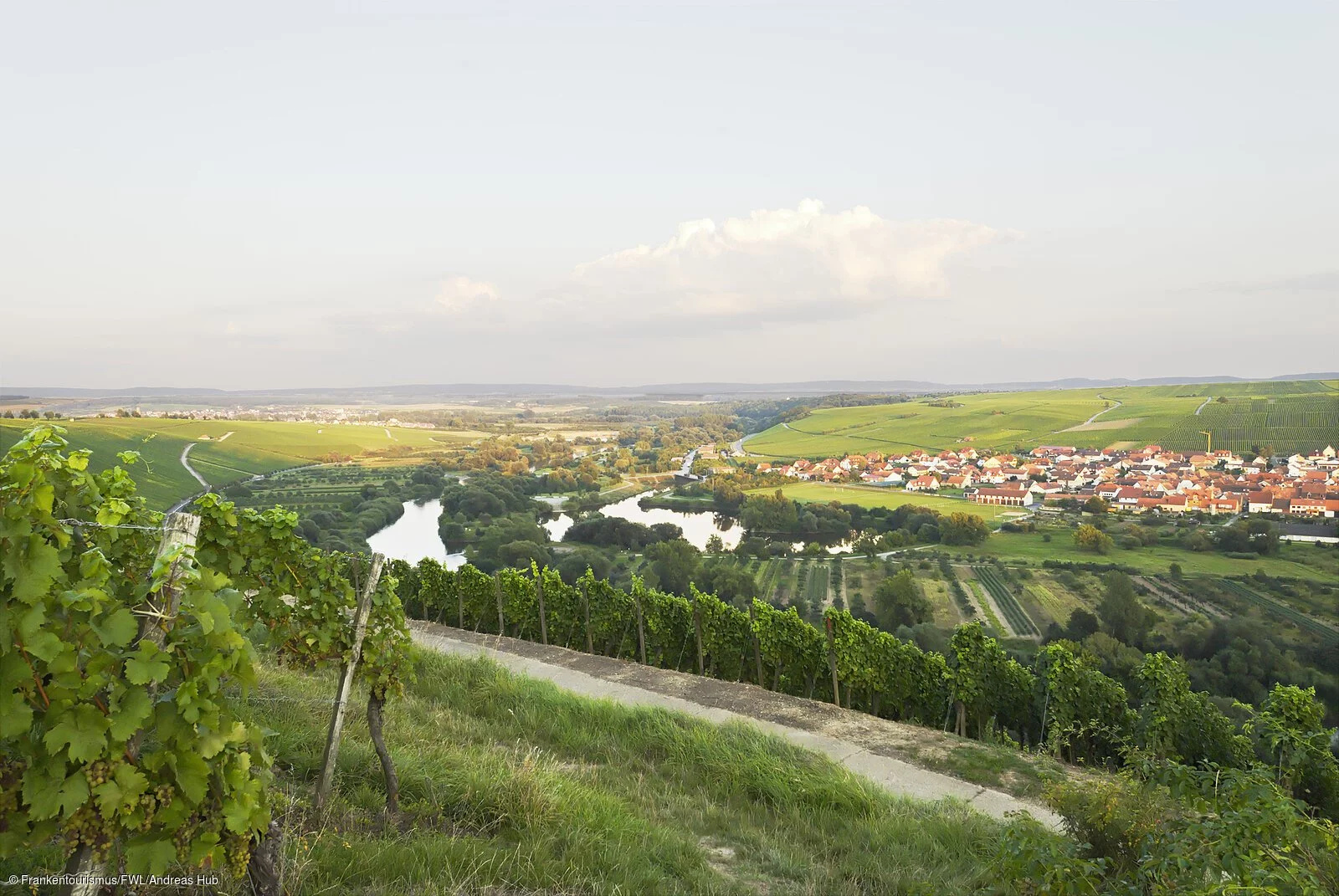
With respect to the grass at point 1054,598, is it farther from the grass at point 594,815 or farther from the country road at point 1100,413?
the country road at point 1100,413

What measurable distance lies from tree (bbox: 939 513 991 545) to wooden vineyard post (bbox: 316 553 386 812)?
3041 cm

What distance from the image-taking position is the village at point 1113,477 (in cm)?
2959

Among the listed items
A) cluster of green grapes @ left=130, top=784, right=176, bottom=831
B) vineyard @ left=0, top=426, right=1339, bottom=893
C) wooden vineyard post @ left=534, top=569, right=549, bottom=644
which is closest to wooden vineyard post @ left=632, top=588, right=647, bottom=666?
vineyard @ left=0, top=426, right=1339, bottom=893

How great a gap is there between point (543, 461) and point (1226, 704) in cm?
4124

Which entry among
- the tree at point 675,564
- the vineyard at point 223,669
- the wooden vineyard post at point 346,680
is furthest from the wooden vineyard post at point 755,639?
the tree at point 675,564

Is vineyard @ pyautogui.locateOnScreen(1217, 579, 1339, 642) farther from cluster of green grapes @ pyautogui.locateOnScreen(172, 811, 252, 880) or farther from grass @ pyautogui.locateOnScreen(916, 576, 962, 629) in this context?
cluster of green grapes @ pyautogui.locateOnScreen(172, 811, 252, 880)

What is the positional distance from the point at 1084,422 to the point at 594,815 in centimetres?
5389

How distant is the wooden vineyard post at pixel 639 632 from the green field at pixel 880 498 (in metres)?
26.4

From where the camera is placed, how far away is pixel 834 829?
4.82 meters

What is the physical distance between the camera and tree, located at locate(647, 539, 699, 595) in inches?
969

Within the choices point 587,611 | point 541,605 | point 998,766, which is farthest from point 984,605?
point 998,766

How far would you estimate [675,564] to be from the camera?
82.7 feet

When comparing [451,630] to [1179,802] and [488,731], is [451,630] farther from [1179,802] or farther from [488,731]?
[1179,802]

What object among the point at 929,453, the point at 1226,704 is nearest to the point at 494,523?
the point at 1226,704
